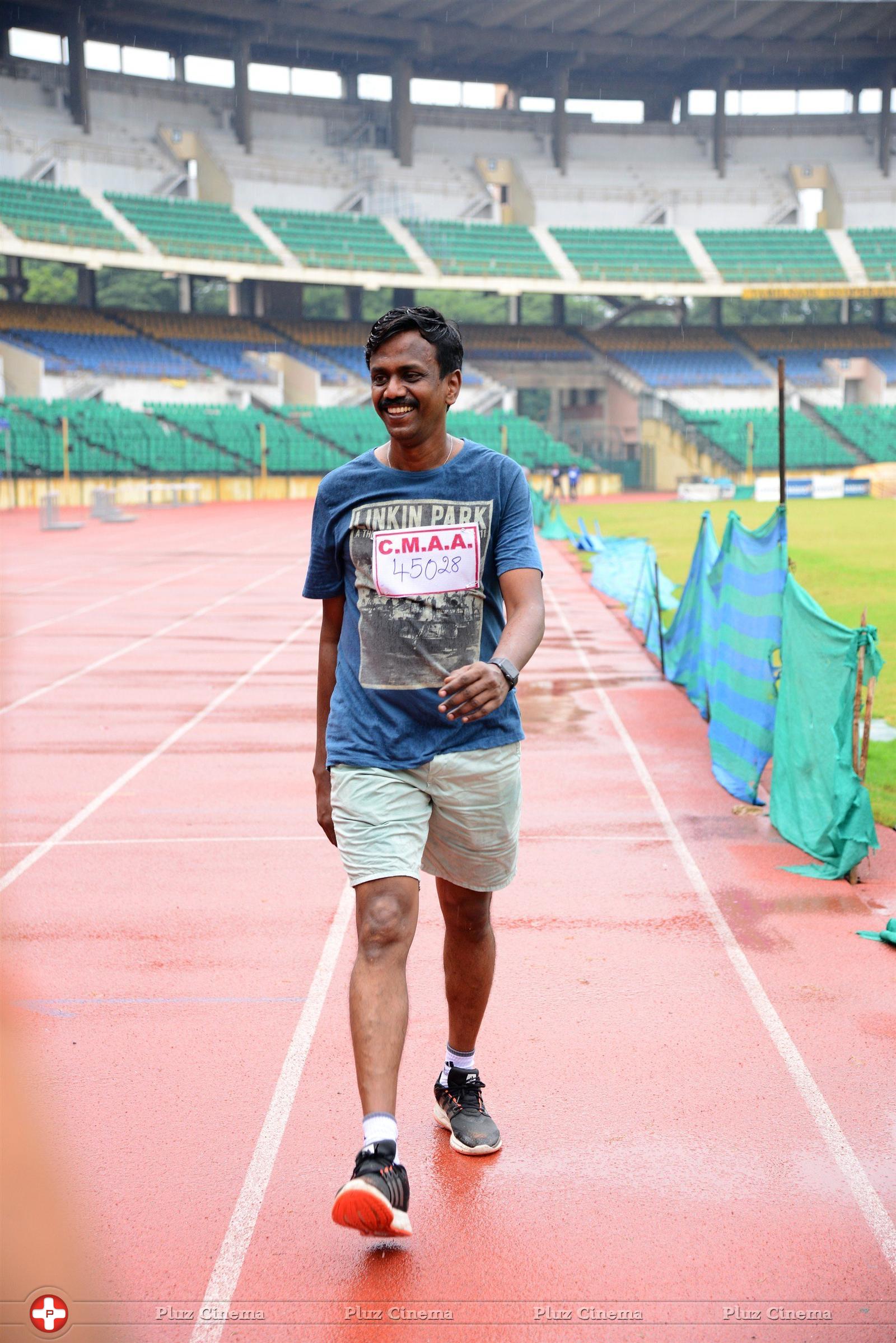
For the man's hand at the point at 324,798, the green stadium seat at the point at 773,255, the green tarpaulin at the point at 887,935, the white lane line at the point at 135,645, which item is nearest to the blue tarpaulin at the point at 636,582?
the white lane line at the point at 135,645

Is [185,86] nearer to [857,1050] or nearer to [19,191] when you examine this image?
[19,191]

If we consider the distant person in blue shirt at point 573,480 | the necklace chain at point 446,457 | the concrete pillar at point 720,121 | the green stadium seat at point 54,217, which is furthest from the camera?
the concrete pillar at point 720,121

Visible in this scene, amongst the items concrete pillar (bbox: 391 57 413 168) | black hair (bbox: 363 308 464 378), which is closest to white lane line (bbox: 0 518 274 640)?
black hair (bbox: 363 308 464 378)

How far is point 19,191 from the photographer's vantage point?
165ft

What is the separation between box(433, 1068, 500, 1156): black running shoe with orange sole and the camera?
3.78 metres

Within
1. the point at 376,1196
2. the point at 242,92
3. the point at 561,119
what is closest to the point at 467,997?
the point at 376,1196

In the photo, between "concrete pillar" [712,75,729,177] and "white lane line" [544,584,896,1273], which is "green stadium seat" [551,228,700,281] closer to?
"concrete pillar" [712,75,729,177]

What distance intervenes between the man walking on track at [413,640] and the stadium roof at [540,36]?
190 ft

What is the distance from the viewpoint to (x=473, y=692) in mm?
3195

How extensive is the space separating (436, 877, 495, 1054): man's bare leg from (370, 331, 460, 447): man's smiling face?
123 cm

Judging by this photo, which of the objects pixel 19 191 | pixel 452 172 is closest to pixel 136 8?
pixel 19 191

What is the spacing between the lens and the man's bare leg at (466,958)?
12.4ft

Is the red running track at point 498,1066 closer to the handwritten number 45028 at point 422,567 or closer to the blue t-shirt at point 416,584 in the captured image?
the blue t-shirt at point 416,584

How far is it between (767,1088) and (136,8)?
60.7 metres
